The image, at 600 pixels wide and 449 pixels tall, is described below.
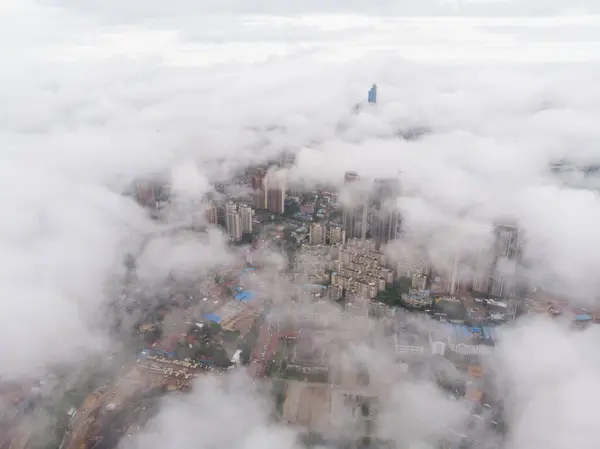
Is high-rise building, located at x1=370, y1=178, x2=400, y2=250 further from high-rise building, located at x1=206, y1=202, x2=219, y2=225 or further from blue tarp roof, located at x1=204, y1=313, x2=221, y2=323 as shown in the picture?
blue tarp roof, located at x1=204, y1=313, x2=221, y2=323

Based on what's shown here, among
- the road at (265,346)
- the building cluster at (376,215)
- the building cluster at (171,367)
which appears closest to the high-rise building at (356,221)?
the building cluster at (376,215)

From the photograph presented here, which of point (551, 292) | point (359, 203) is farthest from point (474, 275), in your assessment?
point (359, 203)

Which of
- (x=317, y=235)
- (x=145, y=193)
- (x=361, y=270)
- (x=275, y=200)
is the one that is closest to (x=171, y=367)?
(x=361, y=270)

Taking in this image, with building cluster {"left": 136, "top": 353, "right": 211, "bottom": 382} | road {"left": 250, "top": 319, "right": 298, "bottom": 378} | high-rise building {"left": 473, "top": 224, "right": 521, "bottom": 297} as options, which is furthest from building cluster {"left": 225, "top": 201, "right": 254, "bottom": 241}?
high-rise building {"left": 473, "top": 224, "right": 521, "bottom": 297}

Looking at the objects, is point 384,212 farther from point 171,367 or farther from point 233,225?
point 171,367

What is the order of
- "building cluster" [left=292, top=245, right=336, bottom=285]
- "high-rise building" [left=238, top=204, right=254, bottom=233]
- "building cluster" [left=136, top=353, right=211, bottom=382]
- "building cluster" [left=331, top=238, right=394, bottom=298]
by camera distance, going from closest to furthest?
"building cluster" [left=136, top=353, right=211, bottom=382] → "building cluster" [left=331, top=238, right=394, bottom=298] → "building cluster" [left=292, top=245, right=336, bottom=285] → "high-rise building" [left=238, top=204, right=254, bottom=233]
